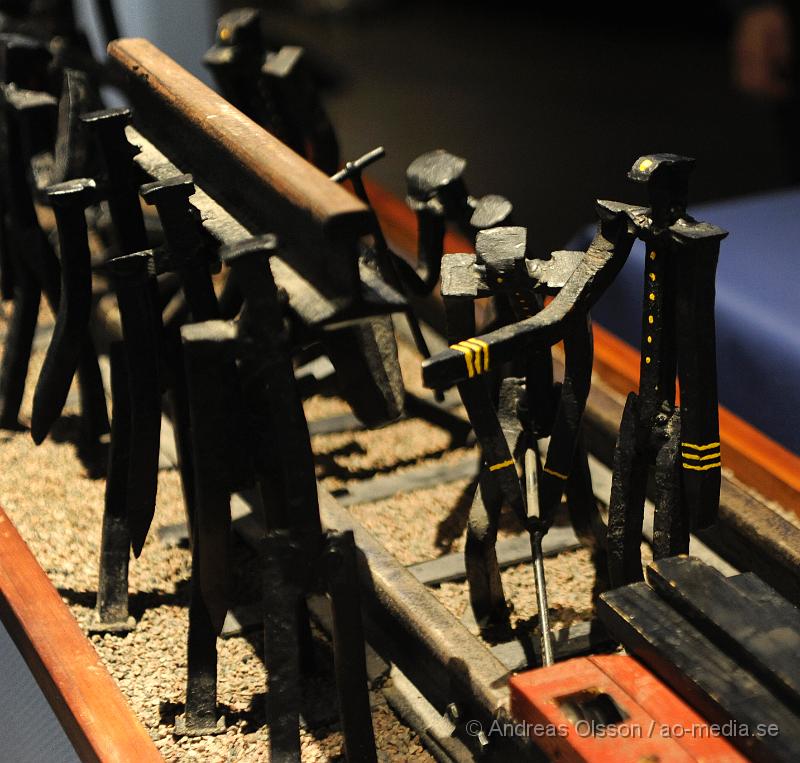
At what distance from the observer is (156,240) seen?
12.8 ft

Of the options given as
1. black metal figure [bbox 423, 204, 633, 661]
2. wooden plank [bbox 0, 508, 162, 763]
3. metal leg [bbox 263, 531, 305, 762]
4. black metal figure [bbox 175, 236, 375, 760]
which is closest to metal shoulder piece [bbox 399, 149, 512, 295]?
black metal figure [bbox 423, 204, 633, 661]

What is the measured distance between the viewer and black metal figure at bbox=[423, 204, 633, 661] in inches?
95.6

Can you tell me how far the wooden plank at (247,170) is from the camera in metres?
2.14

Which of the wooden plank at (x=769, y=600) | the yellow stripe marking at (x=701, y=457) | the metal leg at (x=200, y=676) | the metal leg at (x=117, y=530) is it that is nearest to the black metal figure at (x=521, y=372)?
the yellow stripe marking at (x=701, y=457)

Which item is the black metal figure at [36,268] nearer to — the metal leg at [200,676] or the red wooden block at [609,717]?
the metal leg at [200,676]

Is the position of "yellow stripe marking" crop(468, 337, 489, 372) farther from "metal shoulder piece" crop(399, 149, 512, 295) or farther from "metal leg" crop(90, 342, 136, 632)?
"metal leg" crop(90, 342, 136, 632)

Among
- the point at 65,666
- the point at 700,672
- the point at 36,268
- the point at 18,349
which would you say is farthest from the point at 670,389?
the point at 18,349

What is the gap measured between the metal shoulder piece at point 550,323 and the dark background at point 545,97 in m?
3.76

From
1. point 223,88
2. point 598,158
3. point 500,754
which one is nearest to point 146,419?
point 500,754

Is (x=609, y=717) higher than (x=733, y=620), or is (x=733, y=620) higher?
(x=733, y=620)

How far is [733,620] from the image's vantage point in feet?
7.50

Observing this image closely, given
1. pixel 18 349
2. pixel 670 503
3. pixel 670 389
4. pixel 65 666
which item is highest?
pixel 670 389

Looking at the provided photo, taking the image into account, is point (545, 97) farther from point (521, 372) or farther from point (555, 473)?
point (555, 473)

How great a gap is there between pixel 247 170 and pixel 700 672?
1.26 meters
